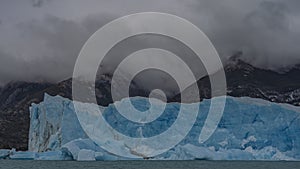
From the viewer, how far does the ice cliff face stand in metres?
38.6

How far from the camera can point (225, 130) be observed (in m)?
39.8

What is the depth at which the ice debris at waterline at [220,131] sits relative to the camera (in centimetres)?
3856

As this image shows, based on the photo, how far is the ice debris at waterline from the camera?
3856 cm

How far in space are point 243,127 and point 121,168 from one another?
1387 centimetres

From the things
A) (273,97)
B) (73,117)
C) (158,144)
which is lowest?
(158,144)

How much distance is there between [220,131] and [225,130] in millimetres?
444

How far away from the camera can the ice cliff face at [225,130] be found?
38.6m

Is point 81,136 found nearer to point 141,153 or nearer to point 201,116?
point 141,153

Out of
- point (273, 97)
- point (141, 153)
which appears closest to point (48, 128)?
point (141, 153)

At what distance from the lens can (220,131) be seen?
39781mm

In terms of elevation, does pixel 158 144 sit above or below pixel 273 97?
below

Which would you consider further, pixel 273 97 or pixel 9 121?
pixel 9 121

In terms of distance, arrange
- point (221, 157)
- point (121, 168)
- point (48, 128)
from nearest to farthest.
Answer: point (121, 168)
point (221, 157)
point (48, 128)

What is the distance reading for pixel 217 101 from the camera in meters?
40.4
